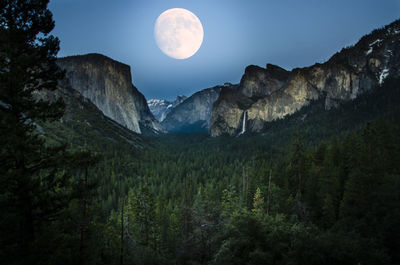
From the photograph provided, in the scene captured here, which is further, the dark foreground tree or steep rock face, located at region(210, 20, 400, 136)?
steep rock face, located at region(210, 20, 400, 136)

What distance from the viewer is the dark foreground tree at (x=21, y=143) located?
6.50m

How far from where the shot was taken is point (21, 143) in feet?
21.1

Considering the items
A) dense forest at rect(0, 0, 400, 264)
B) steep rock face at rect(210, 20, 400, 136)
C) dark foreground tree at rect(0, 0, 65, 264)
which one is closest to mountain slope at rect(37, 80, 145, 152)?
dense forest at rect(0, 0, 400, 264)

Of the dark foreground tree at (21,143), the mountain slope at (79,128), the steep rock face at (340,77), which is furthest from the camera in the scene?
the steep rock face at (340,77)

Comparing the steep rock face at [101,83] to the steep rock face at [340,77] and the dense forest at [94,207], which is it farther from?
the dense forest at [94,207]

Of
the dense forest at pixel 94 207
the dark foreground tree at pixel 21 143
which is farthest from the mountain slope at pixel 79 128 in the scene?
the dark foreground tree at pixel 21 143

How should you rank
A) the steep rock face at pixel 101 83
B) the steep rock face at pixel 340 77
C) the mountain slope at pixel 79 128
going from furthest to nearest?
the steep rock face at pixel 101 83
the steep rock face at pixel 340 77
the mountain slope at pixel 79 128

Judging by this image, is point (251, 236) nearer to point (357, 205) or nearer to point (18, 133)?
point (357, 205)

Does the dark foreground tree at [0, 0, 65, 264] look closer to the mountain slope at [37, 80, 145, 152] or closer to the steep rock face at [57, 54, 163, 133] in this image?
the mountain slope at [37, 80, 145, 152]

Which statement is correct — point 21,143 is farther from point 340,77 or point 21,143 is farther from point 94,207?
point 340,77

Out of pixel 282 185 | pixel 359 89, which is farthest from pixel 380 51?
pixel 282 185

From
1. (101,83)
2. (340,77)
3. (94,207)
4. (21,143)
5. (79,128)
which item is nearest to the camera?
(21,143)

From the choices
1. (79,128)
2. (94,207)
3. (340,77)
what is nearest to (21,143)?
(94,207)

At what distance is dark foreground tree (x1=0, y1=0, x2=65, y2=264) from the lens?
21.3ft
